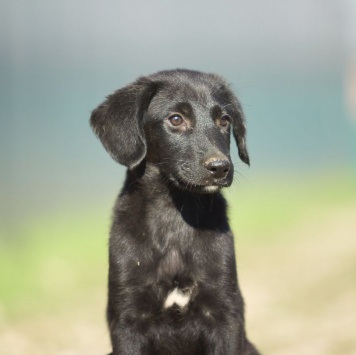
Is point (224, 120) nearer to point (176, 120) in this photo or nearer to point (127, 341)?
point (176, 120)

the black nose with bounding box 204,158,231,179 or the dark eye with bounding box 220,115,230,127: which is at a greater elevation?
the dark eye with bounding box 220,115,230,127

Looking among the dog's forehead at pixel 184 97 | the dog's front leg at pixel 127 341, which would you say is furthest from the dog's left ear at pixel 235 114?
the dog's front leg at pixel 127 341

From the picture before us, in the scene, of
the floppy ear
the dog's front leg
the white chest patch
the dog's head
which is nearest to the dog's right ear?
the dog's head

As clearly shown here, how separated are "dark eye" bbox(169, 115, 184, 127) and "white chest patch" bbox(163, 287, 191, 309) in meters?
0.96

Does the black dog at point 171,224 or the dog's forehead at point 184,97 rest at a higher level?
the dog's forehead at point 184,97

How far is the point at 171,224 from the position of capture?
17.3 feet

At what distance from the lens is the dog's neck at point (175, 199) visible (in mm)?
5258

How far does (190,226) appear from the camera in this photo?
5266 mm

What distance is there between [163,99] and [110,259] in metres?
0.98

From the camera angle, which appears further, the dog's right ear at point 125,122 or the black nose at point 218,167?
the dog's right ear at point 125,122

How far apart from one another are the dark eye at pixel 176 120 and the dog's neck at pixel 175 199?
11.4 inches

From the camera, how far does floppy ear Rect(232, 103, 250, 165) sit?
5.47 meters

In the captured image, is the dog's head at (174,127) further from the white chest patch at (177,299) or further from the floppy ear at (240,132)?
the white chest patch at (177,299)

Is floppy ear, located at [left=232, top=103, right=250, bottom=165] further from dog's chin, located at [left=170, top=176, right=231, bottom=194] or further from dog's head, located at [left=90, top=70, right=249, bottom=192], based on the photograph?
dog's chin, located at [left=170, top=176, right=231, bottom=194]
